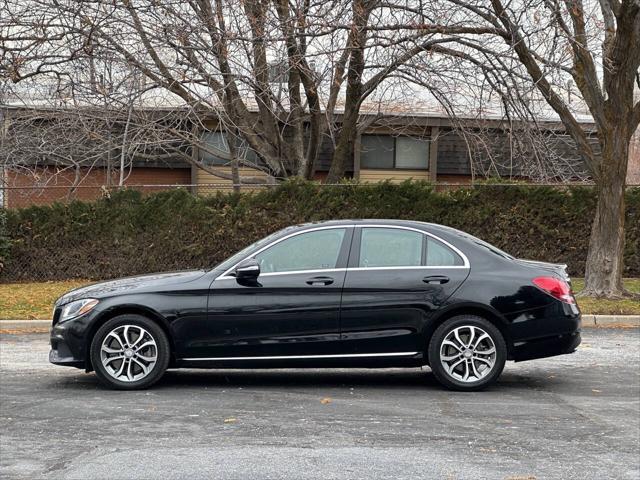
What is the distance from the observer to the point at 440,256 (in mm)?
8141

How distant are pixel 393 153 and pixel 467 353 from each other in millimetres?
20039

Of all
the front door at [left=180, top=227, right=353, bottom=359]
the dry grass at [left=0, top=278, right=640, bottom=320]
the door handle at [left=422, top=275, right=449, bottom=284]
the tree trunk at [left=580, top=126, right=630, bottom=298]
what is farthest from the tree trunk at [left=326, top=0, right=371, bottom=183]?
the front door at [left=180, top=227, right=353, bottom=359]

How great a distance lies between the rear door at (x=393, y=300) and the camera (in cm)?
788

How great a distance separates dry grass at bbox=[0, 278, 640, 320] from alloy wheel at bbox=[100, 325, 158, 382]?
5.88 meters

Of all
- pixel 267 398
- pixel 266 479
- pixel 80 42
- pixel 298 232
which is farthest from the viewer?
pixel 80 42

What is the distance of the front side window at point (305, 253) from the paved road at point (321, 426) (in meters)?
1.15

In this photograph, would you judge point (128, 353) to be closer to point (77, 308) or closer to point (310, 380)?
point (77, 308)

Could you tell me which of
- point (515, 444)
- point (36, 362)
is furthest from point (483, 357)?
point (36, 362)

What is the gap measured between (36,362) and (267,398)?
11.4 ft

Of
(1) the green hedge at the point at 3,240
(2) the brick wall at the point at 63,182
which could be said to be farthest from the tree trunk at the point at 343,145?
(1) the green hedge at the point at 3,240

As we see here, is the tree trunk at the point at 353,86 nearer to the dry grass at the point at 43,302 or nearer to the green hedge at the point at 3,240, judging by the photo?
the dry grass at the point at 43,302

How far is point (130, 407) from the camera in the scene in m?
7.23

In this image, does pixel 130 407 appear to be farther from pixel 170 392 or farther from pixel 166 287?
pixel 166 287

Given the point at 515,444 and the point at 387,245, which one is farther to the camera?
the point at 387,245
